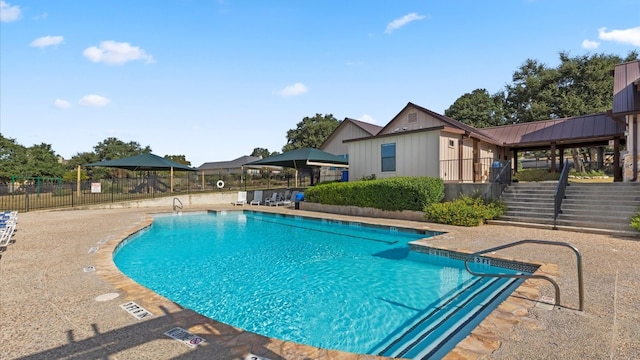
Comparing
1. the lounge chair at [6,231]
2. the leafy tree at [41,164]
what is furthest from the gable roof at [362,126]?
the leafy tree at [41,164]

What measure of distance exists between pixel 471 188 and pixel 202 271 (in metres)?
10.1

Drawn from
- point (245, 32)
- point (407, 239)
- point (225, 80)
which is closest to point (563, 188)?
point (407, 239)

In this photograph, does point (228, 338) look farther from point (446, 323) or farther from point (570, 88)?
point (570, 88)

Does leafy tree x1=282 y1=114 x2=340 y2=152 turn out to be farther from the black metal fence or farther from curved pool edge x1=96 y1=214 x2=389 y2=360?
curved pool edge x1=96 y1=214 x2=389 y2=360

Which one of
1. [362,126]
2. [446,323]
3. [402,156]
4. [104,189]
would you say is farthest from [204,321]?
[362,126]

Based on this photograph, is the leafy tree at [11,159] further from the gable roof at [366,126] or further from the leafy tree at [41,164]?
the gable roof at [366,126]

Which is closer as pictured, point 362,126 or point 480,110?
point 362,126

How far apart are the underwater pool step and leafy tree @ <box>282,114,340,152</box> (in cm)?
3647

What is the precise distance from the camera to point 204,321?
11.0 ft

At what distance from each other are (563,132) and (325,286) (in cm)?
1801

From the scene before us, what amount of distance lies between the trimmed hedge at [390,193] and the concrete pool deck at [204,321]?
5791 mm

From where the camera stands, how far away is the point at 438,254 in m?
7.07

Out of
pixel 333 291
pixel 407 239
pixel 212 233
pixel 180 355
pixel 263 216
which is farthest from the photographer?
pixel 263 216

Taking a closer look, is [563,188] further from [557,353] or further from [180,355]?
[180,355]
